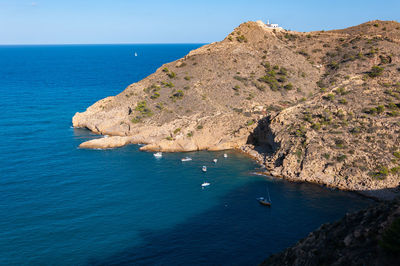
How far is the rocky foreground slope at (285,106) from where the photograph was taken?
2694 inches

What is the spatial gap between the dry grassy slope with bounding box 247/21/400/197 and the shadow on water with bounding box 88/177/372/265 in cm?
498

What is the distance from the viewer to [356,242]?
26.3 metres

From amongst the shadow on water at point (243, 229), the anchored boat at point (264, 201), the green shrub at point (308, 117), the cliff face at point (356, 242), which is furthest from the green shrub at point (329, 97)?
the cliff face at point (356, 242)

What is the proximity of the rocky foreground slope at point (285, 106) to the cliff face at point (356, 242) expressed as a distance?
1347 inches

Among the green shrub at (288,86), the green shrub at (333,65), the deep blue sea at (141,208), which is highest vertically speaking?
the green shrub at (333,65)

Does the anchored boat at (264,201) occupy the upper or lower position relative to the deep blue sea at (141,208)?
upper

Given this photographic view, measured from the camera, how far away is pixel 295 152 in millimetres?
71625

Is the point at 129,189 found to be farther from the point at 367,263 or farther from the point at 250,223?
the point at 367,263

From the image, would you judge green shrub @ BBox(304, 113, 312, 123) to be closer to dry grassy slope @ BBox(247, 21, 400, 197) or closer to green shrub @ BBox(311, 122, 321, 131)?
dry grassy slope @ BBox(247, 21, 400, 197)

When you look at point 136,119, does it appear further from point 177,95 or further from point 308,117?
point 308,117

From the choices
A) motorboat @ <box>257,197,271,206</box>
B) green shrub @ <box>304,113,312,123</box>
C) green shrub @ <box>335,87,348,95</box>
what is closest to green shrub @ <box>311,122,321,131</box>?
green shrub @ <box>304,113,312,123</box>

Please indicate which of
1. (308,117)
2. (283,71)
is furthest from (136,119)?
(283,71)

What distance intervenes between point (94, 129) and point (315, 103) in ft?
204

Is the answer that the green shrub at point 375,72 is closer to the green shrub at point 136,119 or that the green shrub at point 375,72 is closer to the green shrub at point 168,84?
the green shrub at point 168,84
